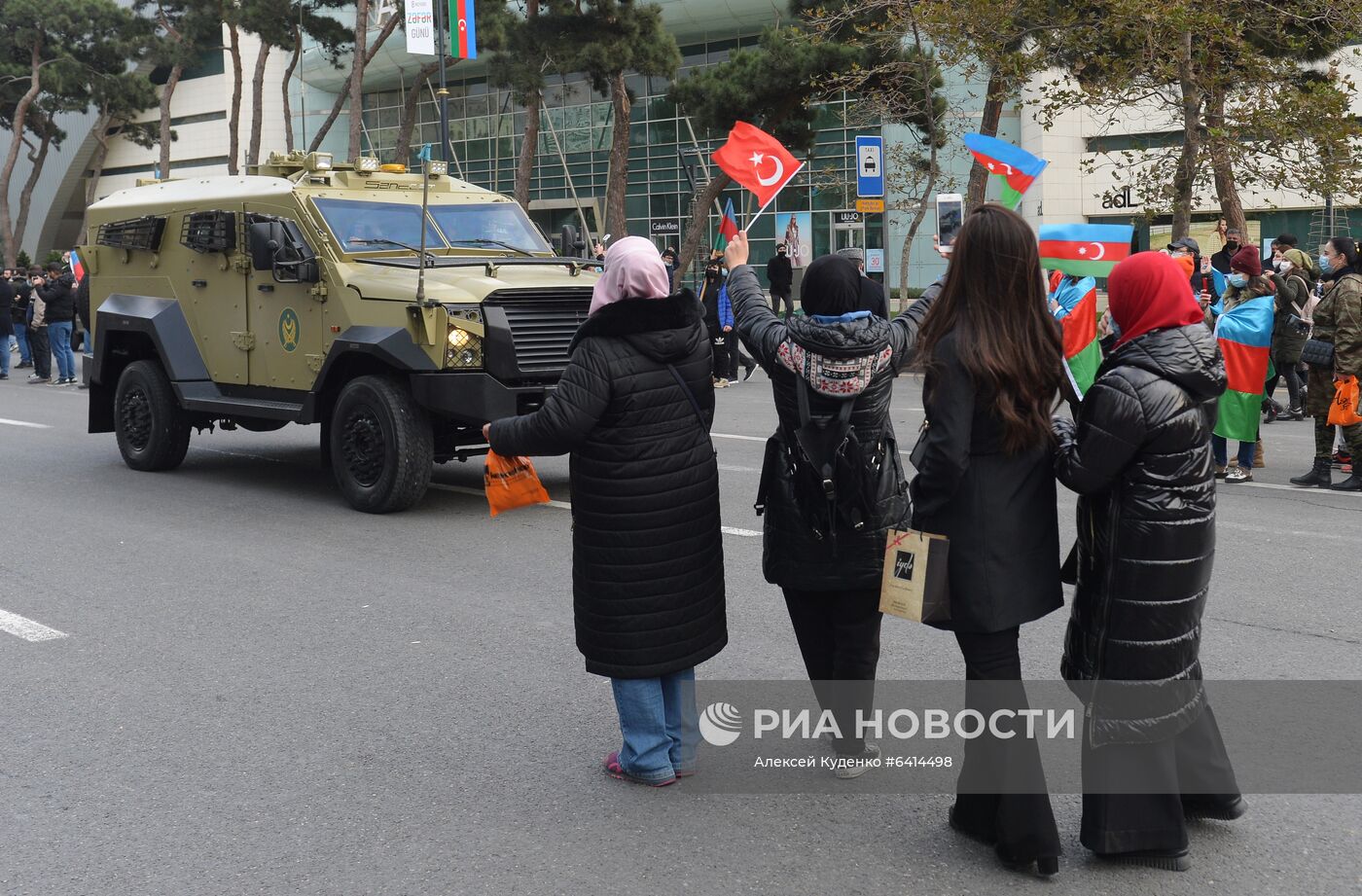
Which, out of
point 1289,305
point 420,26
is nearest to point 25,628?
point 1289,305

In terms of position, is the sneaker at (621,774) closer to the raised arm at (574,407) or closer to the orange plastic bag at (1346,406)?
the raised arm at (574,407)

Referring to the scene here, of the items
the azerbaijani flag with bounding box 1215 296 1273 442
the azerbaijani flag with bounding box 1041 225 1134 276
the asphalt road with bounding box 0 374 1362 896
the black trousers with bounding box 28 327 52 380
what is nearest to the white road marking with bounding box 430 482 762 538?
the asphalt road with bounding box 0 374 1362 896

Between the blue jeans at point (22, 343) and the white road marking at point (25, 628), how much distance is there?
2137cm

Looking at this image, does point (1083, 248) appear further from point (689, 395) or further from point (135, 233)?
point (135, 233)

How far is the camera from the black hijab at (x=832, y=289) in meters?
4.30

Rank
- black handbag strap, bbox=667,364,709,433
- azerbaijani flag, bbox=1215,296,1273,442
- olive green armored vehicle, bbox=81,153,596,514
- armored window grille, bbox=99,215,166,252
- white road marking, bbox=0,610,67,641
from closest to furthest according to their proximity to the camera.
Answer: black handbag strap, bbox=667,364,709,433 → white road marking, bbox=0,610,67,641 → olive green armored vehicle, bbox=81,153,596,514 → azerbaijani flag, bbox=1215,296,1273,442 → armored window grille, bbox=99,215,166,252

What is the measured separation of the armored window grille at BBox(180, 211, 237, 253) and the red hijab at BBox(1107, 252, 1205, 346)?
333 inches

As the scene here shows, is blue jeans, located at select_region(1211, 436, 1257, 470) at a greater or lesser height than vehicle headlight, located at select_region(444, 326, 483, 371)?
lesser

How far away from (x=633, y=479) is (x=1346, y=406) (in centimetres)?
776

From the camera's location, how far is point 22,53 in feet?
192

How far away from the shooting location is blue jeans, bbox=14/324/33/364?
89.5 feet

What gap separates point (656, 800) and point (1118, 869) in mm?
1450

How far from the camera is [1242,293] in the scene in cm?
1170

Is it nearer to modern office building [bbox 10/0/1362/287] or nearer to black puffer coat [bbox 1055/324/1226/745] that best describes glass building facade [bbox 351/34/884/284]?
modern office building [bbox 10/0/1362/287]
